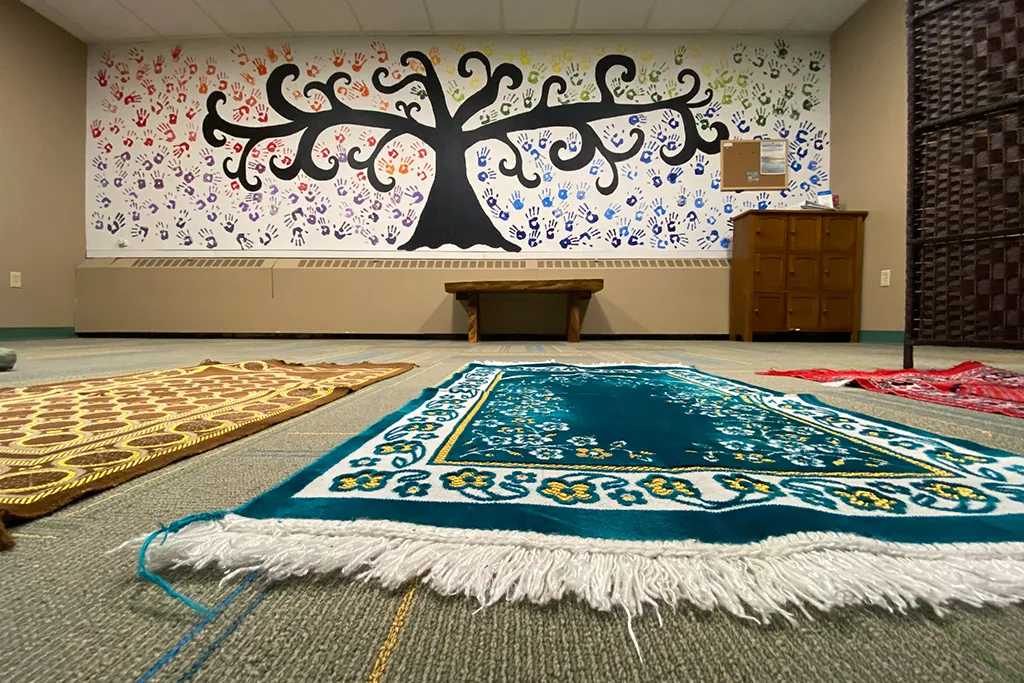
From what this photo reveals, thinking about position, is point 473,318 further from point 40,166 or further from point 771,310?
point 40,166

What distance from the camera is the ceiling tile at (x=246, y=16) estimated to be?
10.7 feet

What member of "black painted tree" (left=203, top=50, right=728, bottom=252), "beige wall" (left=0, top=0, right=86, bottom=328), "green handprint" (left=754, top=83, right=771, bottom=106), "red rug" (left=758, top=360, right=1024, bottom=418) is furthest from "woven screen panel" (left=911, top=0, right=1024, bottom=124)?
"beige wall" (left=0, top=0, right=86, bottom=328)

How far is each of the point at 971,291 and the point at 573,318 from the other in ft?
7.04

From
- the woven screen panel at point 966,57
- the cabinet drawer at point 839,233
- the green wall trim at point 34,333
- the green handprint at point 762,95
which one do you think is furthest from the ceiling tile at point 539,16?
the green wall trim at point 34,333

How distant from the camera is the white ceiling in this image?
328cm

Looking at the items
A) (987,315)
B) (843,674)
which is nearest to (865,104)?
(987,315)

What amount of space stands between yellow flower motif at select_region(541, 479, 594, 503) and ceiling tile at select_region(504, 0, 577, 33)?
12.3 feet

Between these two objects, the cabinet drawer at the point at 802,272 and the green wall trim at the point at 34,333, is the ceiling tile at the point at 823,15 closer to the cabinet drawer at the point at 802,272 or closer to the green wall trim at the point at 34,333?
the cabinet drawer at the point at 802,272

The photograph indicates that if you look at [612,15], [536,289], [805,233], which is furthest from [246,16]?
[805,233]

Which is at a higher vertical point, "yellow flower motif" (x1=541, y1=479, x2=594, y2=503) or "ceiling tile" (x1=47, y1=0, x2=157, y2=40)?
"ceiling tile" (x1=47, y1=0, x2=157, y2=40)

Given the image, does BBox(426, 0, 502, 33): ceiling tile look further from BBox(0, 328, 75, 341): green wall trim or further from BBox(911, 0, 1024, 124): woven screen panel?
BBox(0, 328, 75, 341): green wall trim

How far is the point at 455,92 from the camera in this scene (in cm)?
363

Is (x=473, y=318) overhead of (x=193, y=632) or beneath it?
overhead

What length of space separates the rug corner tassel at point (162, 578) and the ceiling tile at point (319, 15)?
12.7ft
